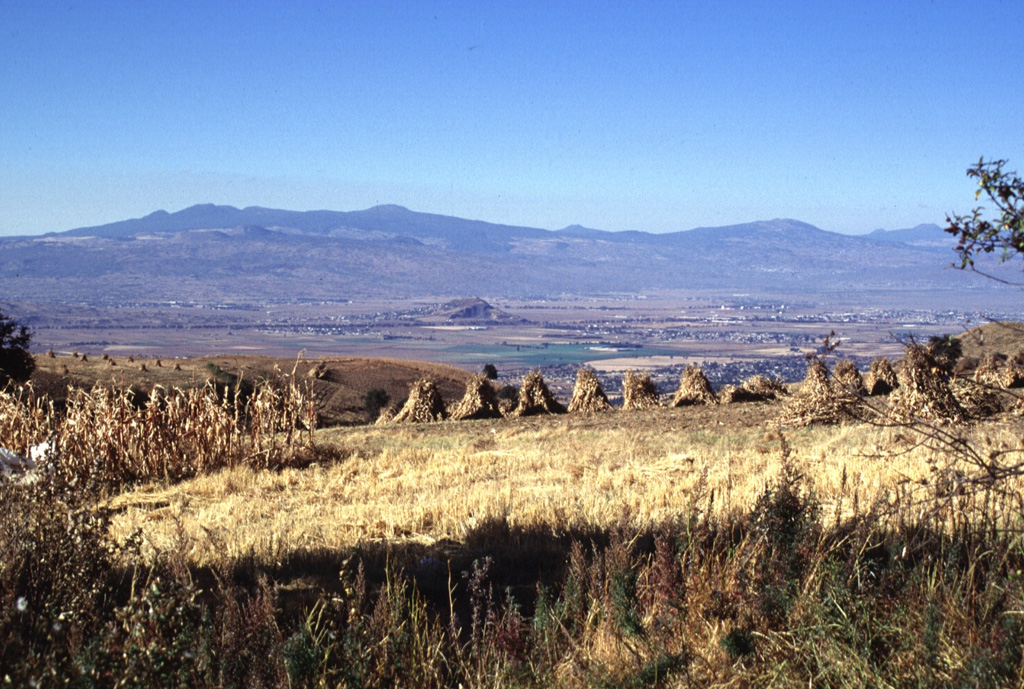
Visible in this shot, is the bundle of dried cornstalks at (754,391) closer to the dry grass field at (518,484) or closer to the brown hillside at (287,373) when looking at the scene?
the dry grass field at (518,484)

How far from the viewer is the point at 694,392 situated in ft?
49.8

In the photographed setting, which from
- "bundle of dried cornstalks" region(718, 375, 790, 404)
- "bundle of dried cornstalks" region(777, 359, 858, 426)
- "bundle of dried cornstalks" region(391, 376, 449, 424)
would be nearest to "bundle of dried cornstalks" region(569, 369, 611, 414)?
"bundle of dried cornstalks" region(718, 375, 790, 404)

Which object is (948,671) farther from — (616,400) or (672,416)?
(616,400)

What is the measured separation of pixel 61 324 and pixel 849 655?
90.1 m

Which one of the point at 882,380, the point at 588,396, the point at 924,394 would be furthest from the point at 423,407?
the point at 924,394

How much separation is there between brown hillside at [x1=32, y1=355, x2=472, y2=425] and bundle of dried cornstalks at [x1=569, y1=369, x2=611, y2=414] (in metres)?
4.35

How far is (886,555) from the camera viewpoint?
5.24m

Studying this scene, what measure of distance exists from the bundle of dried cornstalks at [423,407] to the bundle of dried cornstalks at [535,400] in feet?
4.44

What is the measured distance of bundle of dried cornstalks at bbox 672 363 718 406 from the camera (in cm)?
1510

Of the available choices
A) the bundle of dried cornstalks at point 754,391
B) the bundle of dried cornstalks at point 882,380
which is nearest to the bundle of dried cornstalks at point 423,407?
the bundle of dried cornstalks at point 754,391

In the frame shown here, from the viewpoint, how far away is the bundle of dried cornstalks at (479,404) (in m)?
15.6

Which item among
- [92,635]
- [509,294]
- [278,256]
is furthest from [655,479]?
[278,256]

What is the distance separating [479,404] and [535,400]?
3.13 feet

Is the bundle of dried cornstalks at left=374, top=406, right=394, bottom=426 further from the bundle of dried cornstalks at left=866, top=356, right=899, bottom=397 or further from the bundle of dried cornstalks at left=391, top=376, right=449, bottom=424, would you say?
the bundle of dried cornstalks at left=866, top=356, right=899, bottom=397
